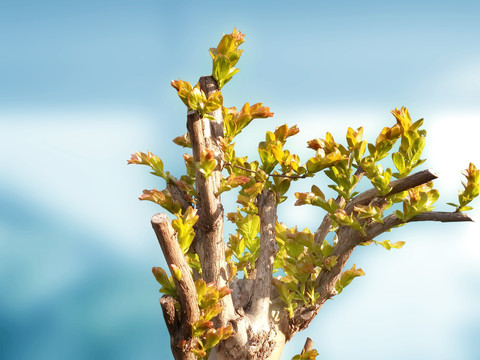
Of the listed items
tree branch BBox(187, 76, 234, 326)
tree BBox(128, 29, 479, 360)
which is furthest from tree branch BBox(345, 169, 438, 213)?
tree branch BBox(187, 76, 234, 326)

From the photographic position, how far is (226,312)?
2.20 metres

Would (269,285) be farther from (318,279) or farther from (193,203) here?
(193,203)

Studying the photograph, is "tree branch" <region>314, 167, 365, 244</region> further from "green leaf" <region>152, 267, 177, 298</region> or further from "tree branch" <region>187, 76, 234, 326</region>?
"green leaf" <region>152, 267, 177, 298</region>

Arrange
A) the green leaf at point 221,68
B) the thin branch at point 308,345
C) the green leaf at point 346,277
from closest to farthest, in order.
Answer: the green leaf at point 221,68 < the green leaf at point 346,277 < the thin branch at point 308,345

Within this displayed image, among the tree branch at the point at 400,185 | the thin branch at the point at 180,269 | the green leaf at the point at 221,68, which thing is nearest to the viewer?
the thin branch at the point at 180,269

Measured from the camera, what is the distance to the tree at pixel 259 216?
2002 mm

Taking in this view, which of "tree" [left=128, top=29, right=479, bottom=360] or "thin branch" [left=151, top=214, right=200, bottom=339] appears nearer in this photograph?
"thin branch" [left=151, top=214, right=200, bottom=339]

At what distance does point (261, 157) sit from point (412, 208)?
62 cm

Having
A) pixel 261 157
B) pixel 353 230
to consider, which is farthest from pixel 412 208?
pixel 261 157

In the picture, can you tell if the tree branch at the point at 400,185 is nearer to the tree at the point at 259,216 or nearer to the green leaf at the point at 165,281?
the tree at the point at 259,216

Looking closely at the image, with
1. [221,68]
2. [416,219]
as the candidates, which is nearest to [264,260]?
[416,219]

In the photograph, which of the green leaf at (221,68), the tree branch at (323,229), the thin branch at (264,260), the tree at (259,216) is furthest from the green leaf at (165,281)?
the green leaf at (221,68)

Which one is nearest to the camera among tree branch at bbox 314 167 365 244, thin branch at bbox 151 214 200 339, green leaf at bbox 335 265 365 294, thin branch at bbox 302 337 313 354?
thin branch at bbox 151 214 200 339

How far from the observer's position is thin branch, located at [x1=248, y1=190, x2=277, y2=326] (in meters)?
2.27
